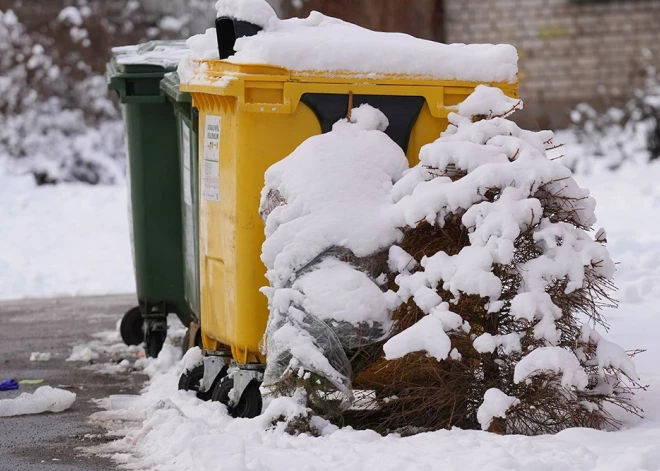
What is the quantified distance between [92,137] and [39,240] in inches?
135

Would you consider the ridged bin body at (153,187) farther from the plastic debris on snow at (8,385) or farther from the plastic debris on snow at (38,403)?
the plastic debris on snow at (38,403)

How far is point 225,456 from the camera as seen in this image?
404 centimetres

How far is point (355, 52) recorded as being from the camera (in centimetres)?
488

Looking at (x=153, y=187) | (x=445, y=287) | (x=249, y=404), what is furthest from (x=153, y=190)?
(x=445, y=287)

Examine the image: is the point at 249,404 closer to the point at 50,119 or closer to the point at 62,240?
the point at 62,240

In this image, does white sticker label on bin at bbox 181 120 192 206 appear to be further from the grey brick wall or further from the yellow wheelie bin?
the grey brick wall

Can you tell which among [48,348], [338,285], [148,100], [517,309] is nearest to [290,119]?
[338,285]

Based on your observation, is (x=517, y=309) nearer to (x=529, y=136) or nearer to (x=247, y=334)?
(x=529, y=136)

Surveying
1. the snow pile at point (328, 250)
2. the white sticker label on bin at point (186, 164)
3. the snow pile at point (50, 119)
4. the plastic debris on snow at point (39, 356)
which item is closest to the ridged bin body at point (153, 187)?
the white sticker label on bin at point (186, 164)

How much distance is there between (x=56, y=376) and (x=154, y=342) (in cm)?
60

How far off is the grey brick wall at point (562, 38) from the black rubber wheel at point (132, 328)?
10652 millimetres

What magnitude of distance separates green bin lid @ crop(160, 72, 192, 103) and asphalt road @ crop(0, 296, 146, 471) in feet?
4.58

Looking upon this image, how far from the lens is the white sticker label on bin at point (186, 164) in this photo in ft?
19.5

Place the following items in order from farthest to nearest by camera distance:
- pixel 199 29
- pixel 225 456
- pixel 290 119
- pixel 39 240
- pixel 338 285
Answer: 1. pixel 199 29
2. pixel 39 240
3. pixel 290 119
4. pixel 338 285
5. pixel 225 456
